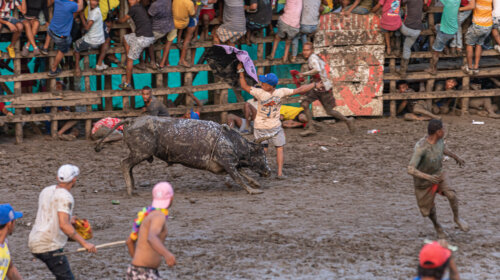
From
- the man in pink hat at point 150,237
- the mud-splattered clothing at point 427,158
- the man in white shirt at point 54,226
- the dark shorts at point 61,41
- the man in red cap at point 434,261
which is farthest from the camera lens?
the dark shorts at point 61,41

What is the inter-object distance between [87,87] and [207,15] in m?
2.67

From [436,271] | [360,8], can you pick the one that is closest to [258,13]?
[360,8]

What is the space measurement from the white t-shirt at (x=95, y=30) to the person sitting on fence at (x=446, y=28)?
21.8 ft

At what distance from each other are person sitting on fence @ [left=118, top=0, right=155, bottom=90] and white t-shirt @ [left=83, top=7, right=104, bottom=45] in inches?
18.5

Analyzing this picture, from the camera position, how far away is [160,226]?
6426mm

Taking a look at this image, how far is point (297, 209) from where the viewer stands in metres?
10.5

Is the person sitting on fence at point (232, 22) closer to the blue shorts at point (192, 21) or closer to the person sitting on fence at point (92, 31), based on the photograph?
the blue shorts at point (192, 21)

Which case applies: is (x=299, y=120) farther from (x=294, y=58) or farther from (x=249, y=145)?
(x=249, y=145)

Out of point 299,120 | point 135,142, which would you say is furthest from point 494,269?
point 299,120

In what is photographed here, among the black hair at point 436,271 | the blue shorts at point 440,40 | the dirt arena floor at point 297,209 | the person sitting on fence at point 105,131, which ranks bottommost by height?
the dirt arena floor at point 297,209

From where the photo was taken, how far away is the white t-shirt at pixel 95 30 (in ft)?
46.8

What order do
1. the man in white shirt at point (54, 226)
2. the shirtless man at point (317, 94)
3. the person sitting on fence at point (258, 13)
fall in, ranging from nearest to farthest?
the man in white shirt at point (54, 226), the shirtless man at point (317, 94), the person sitting on fence at point (258, 13)

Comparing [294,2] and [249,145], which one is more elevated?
[294,2]

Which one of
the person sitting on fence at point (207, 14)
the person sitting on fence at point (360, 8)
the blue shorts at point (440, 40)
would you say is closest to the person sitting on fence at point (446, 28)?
the blue shorts at point (440, 40)
